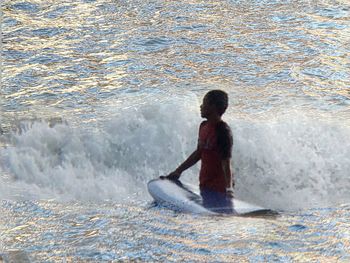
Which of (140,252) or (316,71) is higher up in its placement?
(140,252)

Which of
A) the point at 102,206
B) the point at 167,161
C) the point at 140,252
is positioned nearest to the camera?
the point at 140,252

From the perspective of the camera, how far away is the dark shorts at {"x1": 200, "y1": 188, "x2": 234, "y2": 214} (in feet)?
23.9

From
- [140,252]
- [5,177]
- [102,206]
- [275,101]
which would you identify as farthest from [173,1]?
[140,252]

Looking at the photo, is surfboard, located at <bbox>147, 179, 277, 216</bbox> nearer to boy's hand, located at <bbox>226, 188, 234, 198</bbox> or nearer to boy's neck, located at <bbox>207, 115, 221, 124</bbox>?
boy's hand, located at <bbox>226, 188, 234, 198</bbox>

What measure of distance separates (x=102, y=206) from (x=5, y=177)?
1727mm

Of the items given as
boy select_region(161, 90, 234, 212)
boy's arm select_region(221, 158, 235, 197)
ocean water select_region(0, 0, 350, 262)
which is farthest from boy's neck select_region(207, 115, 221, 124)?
ocean water select_region(0, 0, 350, 262)

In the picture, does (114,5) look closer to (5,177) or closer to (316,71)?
(316,71)

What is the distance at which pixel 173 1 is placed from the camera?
1797cm

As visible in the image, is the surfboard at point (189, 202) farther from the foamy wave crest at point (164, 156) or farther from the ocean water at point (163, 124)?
the foamy wave crest at point (164, 156)

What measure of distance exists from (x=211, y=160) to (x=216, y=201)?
37cm

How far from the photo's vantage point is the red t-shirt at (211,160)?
7605mm

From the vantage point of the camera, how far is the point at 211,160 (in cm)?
765

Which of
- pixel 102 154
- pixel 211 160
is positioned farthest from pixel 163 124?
pixel 211 160

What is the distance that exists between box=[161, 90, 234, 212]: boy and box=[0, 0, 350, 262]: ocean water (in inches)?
16.9
